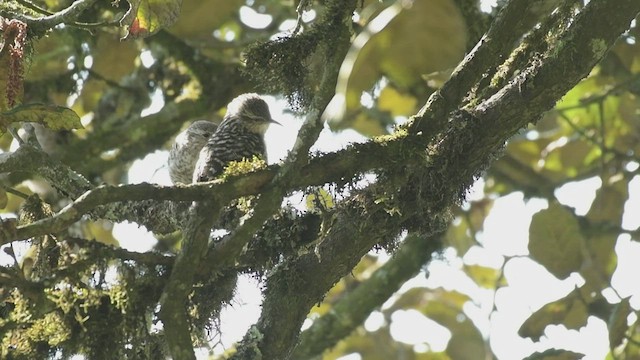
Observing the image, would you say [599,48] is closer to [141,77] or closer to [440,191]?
[440,191]

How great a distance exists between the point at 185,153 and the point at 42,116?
3.65 meters

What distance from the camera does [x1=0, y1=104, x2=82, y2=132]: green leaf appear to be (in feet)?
9.46

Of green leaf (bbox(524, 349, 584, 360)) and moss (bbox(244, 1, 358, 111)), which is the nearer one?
moss (bbox(244, 1, 358, 111))

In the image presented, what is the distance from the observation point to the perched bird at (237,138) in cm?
520

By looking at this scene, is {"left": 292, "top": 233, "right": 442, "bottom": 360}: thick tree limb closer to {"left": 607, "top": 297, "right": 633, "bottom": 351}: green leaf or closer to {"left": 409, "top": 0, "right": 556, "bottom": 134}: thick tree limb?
{"left": 607, "top": 297, "right": 633, "bottom": 351}: green leaf

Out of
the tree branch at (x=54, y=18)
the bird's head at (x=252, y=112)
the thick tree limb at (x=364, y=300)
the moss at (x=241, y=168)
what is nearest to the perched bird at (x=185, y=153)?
the bird's head at (x=252, y=112)

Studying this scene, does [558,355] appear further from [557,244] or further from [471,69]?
[471,69]

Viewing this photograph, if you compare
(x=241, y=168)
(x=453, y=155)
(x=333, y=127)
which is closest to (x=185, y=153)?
(x=333, y=127)

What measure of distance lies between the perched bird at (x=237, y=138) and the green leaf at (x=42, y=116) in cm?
201

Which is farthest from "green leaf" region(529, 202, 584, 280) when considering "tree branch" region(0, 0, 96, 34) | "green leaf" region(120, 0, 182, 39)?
"tree branch" region(0, 0, 96, 34)

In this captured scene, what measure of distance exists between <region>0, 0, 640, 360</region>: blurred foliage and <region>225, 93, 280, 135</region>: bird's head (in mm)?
194

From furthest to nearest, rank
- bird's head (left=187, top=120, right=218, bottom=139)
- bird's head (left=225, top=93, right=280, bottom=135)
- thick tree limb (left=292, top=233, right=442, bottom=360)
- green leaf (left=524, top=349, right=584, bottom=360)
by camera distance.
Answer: bird's head (left=187, top=120, right=218, bottom=139), bird's head (left=225, top=93, right=280, bottom=135), thick tree limb (left=292, top=233, right=442, bottom=360), green leaf (left=524, top=349, right=584, bottom=360)

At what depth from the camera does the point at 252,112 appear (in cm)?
671

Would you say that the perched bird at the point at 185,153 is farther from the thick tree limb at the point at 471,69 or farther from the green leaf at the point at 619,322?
the thick tree limb at the point at 471,69
